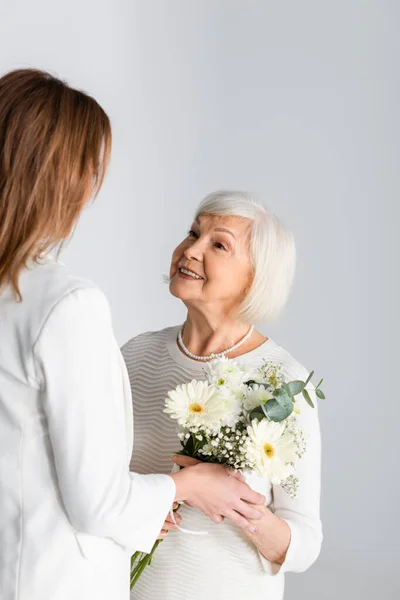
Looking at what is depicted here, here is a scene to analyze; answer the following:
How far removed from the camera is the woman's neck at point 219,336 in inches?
94.7

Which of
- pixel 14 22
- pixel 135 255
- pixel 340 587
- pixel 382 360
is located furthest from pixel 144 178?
pixel 340 587

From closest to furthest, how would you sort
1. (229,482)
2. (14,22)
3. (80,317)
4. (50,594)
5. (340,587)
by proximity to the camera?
(80,317) < (50,594) < (229,482) < (14,22) < (340,587)

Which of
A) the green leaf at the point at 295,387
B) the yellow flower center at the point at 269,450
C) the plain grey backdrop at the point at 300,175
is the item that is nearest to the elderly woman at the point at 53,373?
the yellow flower center at the point at 269,450

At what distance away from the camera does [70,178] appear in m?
1.65

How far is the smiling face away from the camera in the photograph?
2.35m

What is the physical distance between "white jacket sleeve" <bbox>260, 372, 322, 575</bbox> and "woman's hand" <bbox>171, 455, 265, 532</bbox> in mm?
168

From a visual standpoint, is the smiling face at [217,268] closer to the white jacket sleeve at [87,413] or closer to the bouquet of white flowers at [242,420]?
the bouquet of white flowers at [242,420]

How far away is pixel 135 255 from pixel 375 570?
215 centimetres

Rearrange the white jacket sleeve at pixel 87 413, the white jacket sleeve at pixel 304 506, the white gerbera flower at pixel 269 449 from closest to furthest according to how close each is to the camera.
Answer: the white jacket sleeve at pixel 87 413 < the white gerbera flower at pixel 269 449 < the white jacket sleeve at pixel 304 506

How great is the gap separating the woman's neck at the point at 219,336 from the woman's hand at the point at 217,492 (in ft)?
1.43

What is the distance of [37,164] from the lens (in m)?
1.61

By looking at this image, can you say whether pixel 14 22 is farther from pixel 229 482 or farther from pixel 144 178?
pixel 229 482

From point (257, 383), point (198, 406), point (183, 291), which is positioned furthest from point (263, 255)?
point (198, 406)

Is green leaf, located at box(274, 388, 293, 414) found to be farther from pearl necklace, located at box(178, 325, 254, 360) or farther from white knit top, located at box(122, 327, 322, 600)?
pearl necklace, located at box(178, 325, 254, 360)
